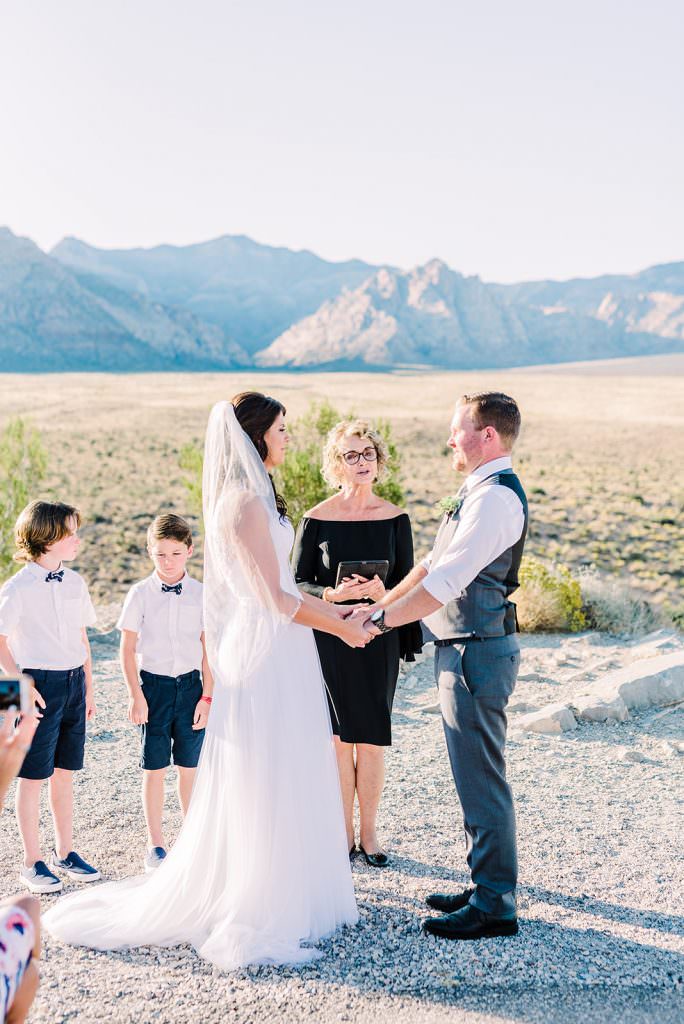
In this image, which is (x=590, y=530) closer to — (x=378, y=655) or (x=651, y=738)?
(x=651, y=738)

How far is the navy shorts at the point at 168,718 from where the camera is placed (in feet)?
17.1

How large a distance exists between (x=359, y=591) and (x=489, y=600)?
102 cm

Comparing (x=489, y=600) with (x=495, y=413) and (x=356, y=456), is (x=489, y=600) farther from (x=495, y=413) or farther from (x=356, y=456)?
(x=356, y=456)

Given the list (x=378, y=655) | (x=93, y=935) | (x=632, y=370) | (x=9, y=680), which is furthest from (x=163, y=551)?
(x=632, y=370)

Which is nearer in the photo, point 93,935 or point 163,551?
point 93,935

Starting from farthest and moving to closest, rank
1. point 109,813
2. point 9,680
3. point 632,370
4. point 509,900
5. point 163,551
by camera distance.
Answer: point 632,370 → point 109,813 → point 163,551 → point 509,900 → point 9,680

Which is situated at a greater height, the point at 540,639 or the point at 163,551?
the point at 163,551

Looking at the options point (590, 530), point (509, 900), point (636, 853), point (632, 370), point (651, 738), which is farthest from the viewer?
point (632, 370)

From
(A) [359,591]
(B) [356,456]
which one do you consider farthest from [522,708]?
(B) [356,456]

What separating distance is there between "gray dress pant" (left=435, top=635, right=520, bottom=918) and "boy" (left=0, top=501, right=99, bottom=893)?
2.00m

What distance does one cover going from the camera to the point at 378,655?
207 inches

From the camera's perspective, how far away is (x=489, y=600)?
4.27 meters

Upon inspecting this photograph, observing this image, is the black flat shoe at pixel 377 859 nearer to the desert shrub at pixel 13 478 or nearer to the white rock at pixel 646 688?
the white rock at pixel 646 688

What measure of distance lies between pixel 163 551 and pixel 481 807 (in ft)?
6.90
